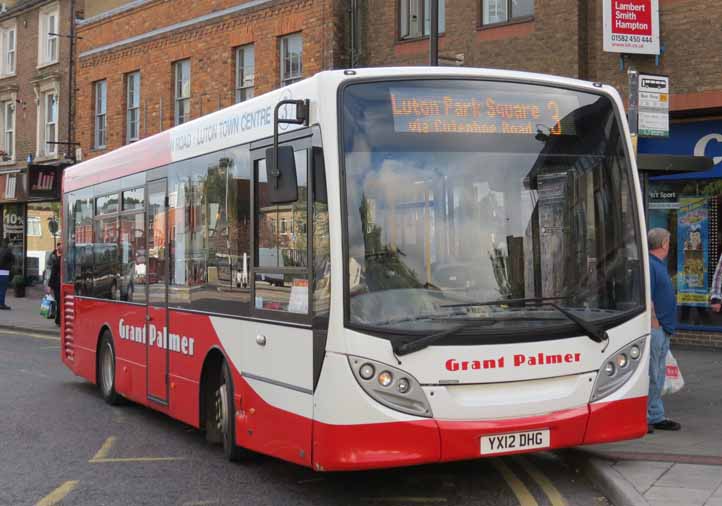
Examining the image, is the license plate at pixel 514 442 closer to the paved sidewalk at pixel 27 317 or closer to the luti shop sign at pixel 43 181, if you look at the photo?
the paved sidewalk at pixel 27 317

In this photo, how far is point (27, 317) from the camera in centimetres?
2608

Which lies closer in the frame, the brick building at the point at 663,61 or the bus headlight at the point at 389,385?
the bus headlight at the point at 389,385

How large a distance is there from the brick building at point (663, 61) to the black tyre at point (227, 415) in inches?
390

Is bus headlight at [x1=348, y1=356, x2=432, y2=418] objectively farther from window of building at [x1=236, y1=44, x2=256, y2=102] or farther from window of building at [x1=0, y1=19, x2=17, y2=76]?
window of building at [x1=0, y1=19, x2=17, y2=76]

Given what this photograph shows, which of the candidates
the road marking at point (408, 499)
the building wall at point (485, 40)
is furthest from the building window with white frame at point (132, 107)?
the road marking at point (408, 499)

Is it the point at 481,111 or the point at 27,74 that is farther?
the point at 27,74

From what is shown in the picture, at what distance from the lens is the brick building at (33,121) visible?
3397 centimetres

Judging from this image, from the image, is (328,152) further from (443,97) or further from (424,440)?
(424,440)

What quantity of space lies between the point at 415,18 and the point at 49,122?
18877 mm

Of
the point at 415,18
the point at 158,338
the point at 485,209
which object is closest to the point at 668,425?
the point at 485,209

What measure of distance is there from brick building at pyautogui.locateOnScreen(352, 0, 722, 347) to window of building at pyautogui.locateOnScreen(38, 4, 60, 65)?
19661mm

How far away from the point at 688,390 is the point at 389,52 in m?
11.4

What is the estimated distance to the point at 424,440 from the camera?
619cm

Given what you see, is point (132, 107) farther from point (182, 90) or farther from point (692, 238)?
point (692, 238)
